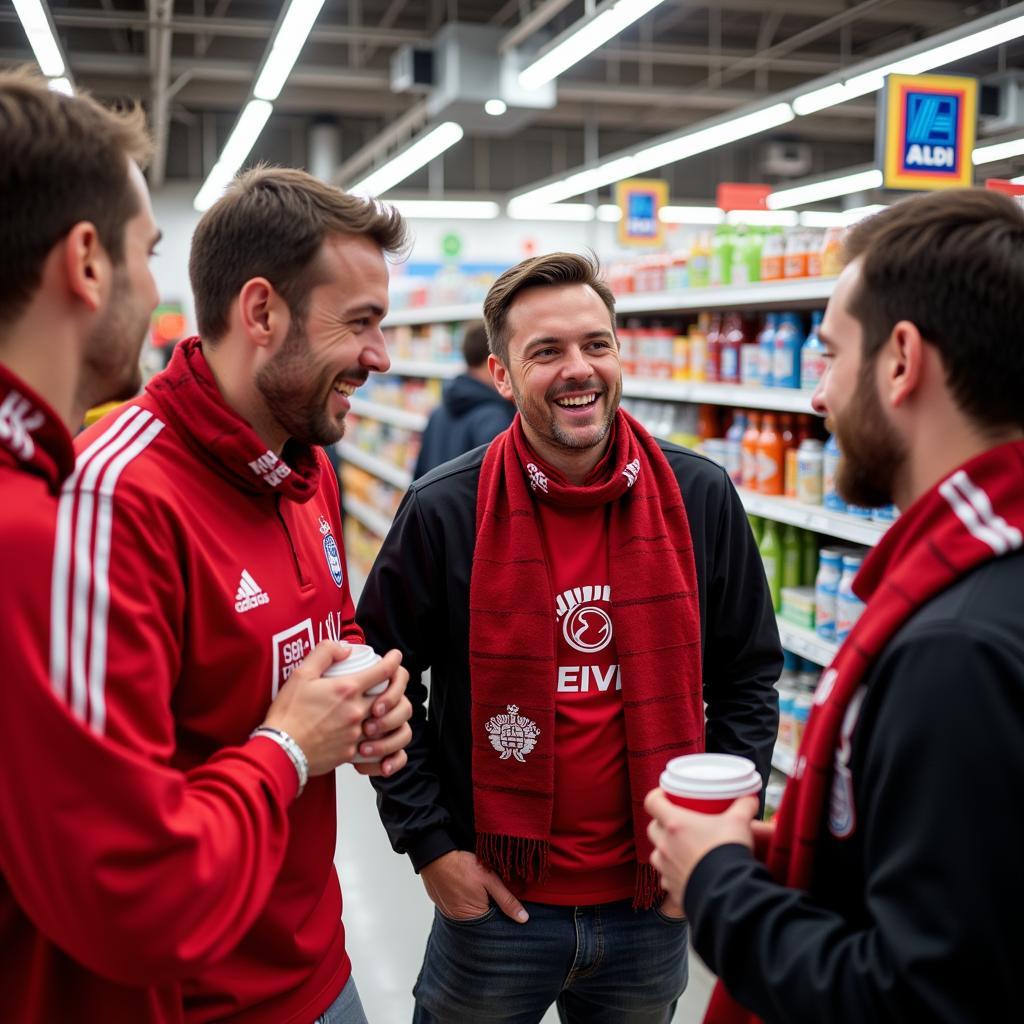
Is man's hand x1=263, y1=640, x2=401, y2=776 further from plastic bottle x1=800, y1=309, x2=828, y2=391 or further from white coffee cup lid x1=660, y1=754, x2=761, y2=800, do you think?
plastic bottle x1=800, y1=309, x2=828, y2=391

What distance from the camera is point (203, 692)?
4.57 feet

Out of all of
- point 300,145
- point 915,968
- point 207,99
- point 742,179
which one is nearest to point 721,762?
point 915,968

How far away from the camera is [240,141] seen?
1183 cm

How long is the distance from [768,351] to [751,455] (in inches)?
15.4

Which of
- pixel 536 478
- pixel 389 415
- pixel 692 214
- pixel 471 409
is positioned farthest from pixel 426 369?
pixel 692 214

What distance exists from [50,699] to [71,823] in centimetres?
12

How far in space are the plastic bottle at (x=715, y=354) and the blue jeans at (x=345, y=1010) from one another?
2844mm

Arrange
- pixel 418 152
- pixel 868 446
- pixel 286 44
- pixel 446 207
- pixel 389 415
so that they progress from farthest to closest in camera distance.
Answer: pixel 446 207
pixel 418 152
pixel 389 415
pixel 286 44
pixel 868 446

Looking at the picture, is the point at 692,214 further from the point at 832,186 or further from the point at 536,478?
the point at 536,478

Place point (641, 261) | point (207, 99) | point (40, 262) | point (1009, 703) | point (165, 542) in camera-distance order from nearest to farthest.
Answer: point (1009, 703)
point (40, 262)
point (165, 542)
point (641, 261)
point (207, 99)

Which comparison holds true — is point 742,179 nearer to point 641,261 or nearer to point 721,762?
point 641,261

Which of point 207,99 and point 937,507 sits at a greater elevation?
point 207,99

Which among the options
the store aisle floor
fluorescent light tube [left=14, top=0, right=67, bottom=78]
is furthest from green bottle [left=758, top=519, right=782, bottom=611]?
fluorescent light tube [left=14, top=0, right=67, bottom=78]

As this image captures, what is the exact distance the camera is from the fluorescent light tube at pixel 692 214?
57.4ft
